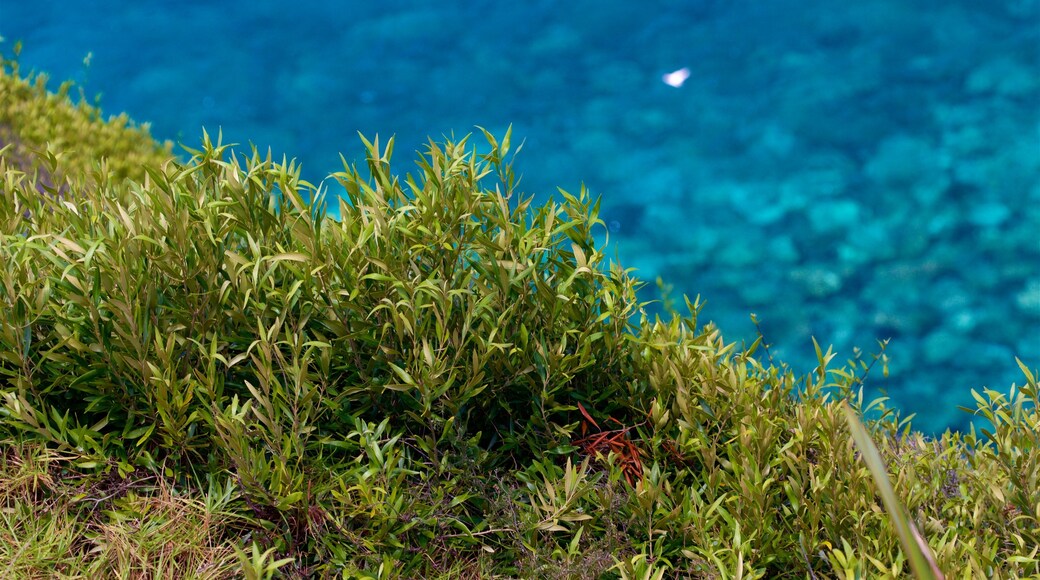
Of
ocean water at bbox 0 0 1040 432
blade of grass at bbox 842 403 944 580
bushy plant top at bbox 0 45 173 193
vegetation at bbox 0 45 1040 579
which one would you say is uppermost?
ocean water at bbox 0 0 1040 432

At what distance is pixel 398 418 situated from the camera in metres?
2.92

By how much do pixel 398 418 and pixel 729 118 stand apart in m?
5.00

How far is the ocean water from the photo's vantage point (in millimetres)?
6031

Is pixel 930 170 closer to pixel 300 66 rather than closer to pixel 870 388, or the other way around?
pixel 870 388

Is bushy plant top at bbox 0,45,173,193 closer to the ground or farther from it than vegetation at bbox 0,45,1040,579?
farther from it

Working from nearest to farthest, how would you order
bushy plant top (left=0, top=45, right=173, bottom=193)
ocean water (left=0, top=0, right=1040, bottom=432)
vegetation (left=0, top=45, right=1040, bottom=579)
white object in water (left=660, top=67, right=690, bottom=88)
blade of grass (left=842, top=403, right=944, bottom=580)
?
1. blade of grass (left=842, top=403, right=944, bottom=580)
2. vegetation (left=0, top=45, right=1040, bottom=579)
3. bushy plant top (left=0, top=45, right=173, bottom=193)
4. ocean water (left=0, top=0, right=1040, bottom=432)
5. white object in water (left=660, top=67, right=690, bottom=88)

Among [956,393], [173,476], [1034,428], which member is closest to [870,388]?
[956,393]

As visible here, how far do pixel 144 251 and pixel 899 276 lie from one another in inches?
185

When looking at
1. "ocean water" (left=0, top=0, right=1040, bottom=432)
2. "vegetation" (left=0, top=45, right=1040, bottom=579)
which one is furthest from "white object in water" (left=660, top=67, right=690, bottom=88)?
"vegetation" (left=0, top=45, right=1040, bottom=579)

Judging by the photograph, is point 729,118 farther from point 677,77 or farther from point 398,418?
point 398,418

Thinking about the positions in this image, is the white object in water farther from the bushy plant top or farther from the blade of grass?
the blade of grass

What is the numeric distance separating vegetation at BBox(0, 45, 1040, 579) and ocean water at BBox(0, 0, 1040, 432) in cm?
301

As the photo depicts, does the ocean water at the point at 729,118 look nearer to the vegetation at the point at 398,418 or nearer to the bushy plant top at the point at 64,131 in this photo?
the bushy plant top at the point at 64,131

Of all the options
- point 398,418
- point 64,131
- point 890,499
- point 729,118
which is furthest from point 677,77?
point 890,499
